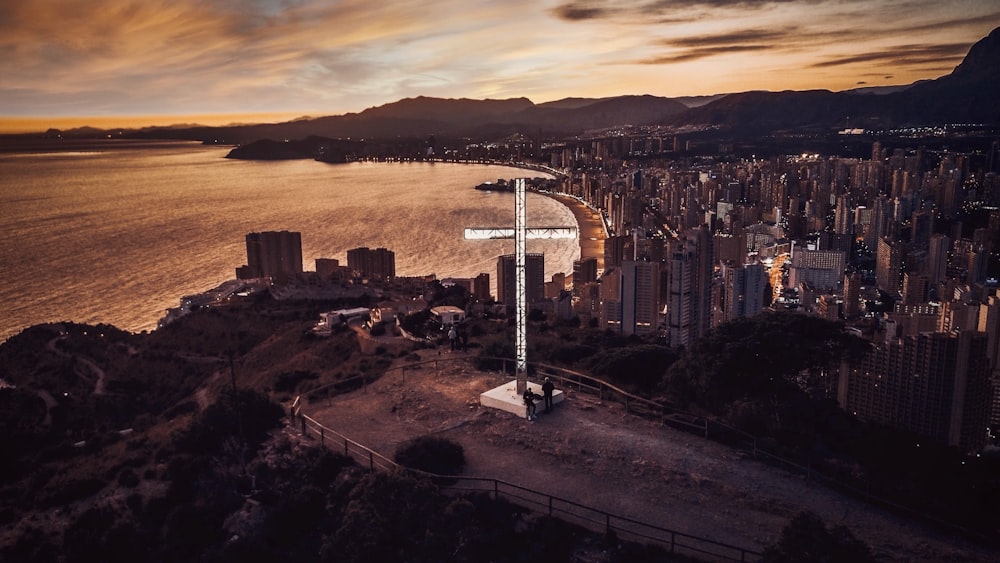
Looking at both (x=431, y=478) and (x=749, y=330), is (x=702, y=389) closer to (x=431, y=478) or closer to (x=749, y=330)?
(x=749, y=330)

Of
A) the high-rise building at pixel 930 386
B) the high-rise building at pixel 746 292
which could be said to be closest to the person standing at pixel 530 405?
the high-rise building at pixel 930 386

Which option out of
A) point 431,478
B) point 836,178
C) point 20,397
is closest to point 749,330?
point 431,478

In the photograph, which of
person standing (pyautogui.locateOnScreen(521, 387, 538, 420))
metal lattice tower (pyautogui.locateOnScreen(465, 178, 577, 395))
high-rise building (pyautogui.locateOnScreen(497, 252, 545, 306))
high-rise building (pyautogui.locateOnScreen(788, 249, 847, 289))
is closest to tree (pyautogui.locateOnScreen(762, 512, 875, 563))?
person standing (pyautogui.locateOnScreen(521, 387, 538, 420))

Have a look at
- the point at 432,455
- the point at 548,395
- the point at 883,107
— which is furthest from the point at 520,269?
the point at 883,107

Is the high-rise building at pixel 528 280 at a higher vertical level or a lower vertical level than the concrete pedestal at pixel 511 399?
lower

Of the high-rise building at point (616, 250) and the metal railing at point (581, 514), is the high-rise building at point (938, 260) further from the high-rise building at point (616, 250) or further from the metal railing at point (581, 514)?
the metal railing at point (581, 514)

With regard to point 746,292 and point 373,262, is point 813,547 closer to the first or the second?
point 746,292

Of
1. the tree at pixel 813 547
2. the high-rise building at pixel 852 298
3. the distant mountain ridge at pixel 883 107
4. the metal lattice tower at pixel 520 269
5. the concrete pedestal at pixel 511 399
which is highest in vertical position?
the distant mountain ridge at pixel 883 107

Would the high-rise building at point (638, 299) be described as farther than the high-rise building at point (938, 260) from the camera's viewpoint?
No
